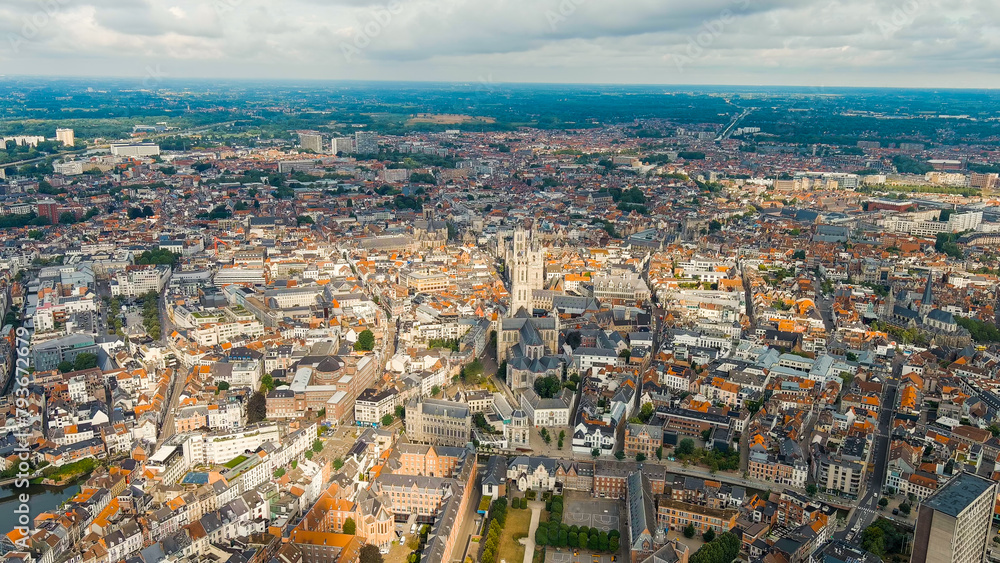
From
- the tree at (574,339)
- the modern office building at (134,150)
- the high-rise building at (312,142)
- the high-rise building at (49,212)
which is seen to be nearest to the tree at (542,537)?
the tree at (574,339)

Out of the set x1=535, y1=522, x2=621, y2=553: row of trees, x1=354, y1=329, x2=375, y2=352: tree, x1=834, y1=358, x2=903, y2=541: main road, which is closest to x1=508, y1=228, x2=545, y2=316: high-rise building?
x1=354, y1=329, x2=375, y2=352: tree

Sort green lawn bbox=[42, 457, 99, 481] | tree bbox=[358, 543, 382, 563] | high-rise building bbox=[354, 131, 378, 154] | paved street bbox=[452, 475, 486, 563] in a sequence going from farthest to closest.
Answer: high-rise building bbox=[354, 131, 378, 154] → green lawn bbox=[42, 457, 99, 481] → paved street bbox=[452, 475, 486, 563] → tree bbox=[358, 543, 382, 563]

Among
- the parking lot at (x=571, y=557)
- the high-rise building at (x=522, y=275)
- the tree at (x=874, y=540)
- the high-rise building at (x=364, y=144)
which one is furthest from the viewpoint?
the high-rise building at (x=364, y=144)

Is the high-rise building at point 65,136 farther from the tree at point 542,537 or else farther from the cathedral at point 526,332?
the tree at point 542,537

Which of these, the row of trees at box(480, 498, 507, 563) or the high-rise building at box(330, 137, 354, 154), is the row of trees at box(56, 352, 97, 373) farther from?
the high-rise building at box(330, 137, 354, 154)

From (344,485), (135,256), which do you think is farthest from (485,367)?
(135,256)

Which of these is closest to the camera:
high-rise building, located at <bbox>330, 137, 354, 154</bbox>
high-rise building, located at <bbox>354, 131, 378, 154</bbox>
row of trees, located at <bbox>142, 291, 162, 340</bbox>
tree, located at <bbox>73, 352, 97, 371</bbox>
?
tree, located at <bbox>73, 352, 97, 371</bbox>
